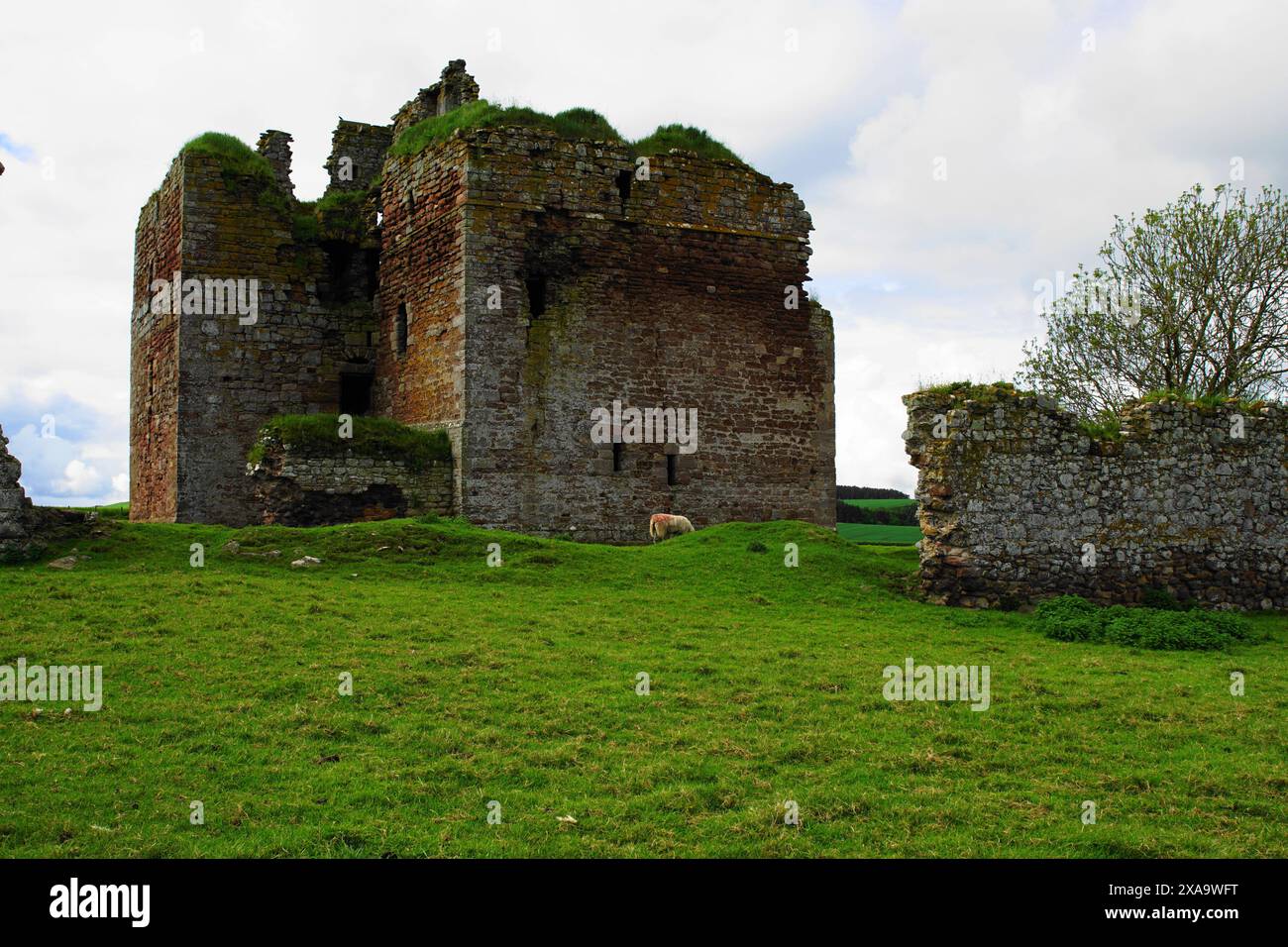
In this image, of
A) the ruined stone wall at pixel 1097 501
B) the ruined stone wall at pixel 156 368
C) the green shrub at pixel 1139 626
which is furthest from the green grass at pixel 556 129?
the green shrub at pixel 1139 626

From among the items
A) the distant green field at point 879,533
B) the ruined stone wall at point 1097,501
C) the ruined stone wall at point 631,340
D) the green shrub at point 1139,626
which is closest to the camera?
Result: the green shrub at point 1139,626

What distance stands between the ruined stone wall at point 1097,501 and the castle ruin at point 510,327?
300 inches

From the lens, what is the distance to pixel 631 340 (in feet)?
73.5

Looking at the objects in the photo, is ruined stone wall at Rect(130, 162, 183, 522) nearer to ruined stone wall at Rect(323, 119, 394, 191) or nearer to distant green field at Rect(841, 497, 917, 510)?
ruined stone wall at Rect(323, 119, 394, 191)

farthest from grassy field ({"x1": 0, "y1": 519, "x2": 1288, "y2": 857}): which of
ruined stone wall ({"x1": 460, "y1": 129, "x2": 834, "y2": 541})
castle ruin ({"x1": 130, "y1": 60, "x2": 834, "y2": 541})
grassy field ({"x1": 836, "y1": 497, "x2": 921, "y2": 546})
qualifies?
grassy field ({"x1": 836, "y1": 497, "x2": 921, "y2": 546})

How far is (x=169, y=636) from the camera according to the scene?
10836 mm

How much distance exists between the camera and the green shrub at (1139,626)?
44.6ft

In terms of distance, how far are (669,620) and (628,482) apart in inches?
354

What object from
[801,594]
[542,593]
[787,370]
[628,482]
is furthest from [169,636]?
[787,370]

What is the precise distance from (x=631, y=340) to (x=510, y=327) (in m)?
2.65

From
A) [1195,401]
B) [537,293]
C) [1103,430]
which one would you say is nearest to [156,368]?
[537,293]

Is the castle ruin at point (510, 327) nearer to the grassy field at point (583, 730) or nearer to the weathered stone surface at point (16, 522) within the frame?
the grassy field at point (583, 730)

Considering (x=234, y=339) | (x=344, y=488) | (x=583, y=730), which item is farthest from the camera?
(x=234, y=339)

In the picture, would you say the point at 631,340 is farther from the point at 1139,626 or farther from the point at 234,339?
the point at 1139,626
